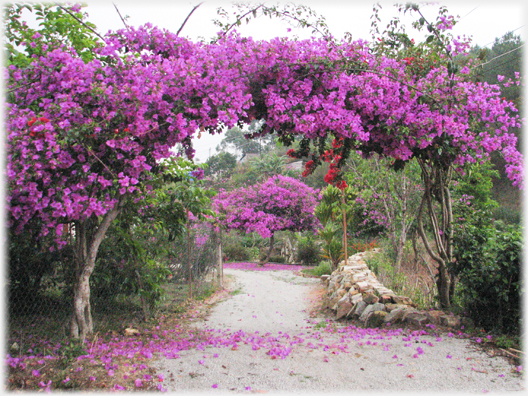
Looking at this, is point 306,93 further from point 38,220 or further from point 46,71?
point 38,220

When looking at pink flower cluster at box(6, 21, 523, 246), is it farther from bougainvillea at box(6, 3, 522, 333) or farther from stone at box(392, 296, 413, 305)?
stone at box(392, 296, 413, 305)

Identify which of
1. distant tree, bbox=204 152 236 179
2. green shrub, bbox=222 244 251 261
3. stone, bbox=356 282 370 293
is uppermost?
distant tree, bbox=204 152 236 179

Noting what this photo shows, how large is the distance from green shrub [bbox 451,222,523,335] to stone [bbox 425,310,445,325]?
0.34 metres

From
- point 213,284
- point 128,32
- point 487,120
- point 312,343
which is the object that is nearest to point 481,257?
point 487,120

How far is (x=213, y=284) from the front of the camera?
890cm

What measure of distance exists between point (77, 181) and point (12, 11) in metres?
2.71

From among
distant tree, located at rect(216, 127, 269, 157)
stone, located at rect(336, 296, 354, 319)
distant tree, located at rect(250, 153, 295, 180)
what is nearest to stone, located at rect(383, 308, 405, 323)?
stone, located at rect(336, 296, 354, 319)

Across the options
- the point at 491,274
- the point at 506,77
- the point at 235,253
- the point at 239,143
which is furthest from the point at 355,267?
the point at 239,143

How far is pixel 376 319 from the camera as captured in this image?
539cm

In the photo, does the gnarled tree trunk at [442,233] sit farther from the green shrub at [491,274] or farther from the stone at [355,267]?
the stone at [355,267]

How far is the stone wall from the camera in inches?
193

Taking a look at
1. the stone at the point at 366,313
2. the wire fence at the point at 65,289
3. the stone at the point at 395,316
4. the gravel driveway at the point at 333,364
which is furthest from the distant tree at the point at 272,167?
the gravel driveway at the point at 333,364

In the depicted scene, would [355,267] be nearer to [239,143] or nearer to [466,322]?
[466,322]

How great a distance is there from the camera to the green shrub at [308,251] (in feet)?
50.1
